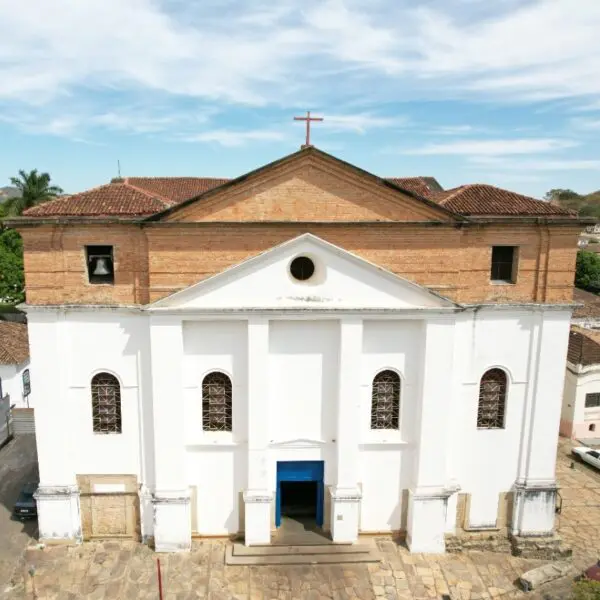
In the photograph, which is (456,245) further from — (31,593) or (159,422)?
(31,593)

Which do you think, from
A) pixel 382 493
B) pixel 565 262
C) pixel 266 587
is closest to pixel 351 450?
pixel 382 493

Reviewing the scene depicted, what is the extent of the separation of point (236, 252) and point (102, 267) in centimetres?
379

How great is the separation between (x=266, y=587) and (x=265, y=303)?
7524 mm

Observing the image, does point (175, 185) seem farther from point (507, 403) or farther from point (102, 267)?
point (507, 403)

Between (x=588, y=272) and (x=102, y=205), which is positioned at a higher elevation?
(x=102, y=205)

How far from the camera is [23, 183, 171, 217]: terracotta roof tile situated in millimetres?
14062

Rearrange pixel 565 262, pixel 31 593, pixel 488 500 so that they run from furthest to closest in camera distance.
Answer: pixel 488 500
pixel 565 262
pixel 31 593

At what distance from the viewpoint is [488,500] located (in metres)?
15.9

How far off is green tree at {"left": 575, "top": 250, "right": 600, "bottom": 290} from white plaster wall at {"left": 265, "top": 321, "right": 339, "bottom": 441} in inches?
1861

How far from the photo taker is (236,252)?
1415 centimetres

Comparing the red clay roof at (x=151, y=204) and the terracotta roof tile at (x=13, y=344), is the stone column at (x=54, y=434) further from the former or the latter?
the terracotta roof tile at (x=13, y=344)

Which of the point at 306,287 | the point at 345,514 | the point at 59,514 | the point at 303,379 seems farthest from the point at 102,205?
the point at 345,514

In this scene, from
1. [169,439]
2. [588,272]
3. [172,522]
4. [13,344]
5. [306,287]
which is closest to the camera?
[306,287]

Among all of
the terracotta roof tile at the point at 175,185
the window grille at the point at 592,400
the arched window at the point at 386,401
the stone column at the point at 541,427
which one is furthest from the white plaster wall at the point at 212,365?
the window grille at the point at 592,400
